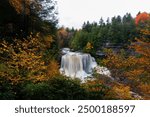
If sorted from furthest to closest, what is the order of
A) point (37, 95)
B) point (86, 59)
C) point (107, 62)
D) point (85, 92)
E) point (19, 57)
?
point (86, 59) < point (107, 62) < point (19, 57) < point (85, 92) < point (37, 95)

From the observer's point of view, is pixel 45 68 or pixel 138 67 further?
pixel 45 68

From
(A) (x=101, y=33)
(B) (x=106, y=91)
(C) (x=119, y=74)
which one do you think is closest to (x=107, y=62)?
(C) (x=119, y=74)

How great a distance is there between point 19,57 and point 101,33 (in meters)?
59.1

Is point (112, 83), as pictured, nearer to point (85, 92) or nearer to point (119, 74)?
→ point (119, 74)

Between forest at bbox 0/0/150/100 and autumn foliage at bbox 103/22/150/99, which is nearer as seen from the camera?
forest at bbox 0/0/150/100

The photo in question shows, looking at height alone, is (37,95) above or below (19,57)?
below

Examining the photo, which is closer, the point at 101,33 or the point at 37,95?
the point at 37,95

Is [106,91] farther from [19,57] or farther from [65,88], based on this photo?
[19,57]

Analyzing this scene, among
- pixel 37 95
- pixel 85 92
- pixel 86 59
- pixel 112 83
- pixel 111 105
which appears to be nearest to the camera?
pixel 111 105

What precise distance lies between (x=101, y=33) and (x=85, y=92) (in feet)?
201

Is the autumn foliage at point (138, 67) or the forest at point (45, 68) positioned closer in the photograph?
the forest at point (45, 68)

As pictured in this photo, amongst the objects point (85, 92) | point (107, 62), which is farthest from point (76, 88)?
point (107, 62)

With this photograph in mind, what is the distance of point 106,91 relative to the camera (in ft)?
50.7

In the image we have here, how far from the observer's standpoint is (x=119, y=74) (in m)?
20.6
